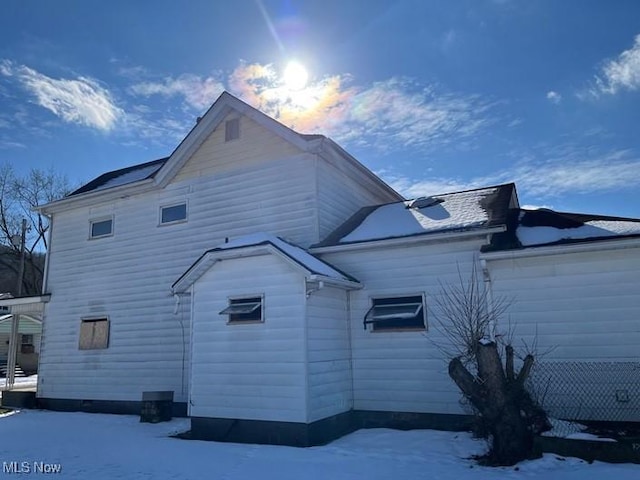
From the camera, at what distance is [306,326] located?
8734 mm

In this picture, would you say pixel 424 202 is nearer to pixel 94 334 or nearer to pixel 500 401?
pixel 500 401

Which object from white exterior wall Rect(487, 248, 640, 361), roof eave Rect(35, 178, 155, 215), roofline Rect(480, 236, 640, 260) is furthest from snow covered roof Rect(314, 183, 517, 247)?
roof eave Rect(35, 178, 155, 215)

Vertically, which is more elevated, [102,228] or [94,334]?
[102,228]

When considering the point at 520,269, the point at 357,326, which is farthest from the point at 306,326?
the point at 520,269

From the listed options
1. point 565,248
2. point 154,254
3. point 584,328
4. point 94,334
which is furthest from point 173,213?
point 584,328

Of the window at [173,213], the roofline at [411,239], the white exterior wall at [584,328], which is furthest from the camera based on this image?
the window at [173,213]

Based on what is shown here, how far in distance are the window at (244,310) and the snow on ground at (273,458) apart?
91.3 inches

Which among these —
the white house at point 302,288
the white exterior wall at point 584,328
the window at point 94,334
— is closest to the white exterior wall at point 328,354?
the white house at point 302,288

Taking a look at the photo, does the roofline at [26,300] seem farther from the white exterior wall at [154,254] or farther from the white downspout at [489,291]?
the white downspout at [489,291]

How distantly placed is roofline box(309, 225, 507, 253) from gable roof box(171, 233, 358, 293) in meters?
0.41

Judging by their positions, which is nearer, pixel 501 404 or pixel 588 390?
pixel 501 404

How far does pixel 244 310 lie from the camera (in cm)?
930

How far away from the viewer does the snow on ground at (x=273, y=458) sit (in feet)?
21.2

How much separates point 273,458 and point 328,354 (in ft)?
7.72
